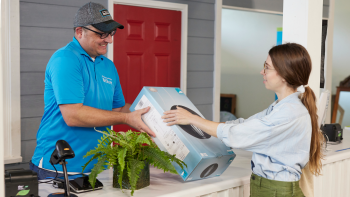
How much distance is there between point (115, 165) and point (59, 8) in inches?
77.5

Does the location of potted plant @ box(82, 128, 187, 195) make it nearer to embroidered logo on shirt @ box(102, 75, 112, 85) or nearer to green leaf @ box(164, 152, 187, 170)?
green leaf @ box(164, 152, 187, 170)

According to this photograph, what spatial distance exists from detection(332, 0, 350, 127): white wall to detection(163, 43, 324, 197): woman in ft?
18.6

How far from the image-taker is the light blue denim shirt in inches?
48.9

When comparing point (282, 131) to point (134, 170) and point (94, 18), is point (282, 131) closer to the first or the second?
point (134, 170)

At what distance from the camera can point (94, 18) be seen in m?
1.63

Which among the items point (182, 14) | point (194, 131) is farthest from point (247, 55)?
point (194, 131)

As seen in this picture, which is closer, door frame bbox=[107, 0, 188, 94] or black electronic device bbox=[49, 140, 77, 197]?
black electronic device bbox=[49, 140, 77, 197]

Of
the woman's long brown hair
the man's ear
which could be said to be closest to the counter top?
the woman's long brown hair

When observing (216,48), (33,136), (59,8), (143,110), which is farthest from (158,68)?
(143,110)

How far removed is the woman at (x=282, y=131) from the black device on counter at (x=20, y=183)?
695 millimetres

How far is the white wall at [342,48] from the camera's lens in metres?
6.31

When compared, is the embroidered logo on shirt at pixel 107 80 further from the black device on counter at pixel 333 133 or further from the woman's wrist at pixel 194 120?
the black device on counter at pixel 333 133

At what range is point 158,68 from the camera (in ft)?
11.6

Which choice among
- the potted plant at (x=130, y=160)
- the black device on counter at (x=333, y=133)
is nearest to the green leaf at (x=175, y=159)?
the potted plant at (x=130, y=160)
